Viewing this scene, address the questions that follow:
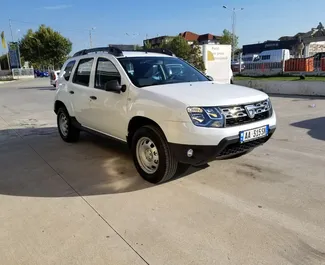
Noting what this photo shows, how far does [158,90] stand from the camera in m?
3.98

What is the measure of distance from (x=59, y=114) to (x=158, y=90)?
3.50 meters

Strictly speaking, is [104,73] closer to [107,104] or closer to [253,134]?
[107,104]

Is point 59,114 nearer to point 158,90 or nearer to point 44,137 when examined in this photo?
point 44,137

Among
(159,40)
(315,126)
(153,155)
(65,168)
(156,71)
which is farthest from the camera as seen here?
(159,40)

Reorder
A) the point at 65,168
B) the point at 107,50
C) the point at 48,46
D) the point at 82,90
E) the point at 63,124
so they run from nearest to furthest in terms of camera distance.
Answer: the point at 65,168 → the point at 107,50 → the point at 82,90 → the point at 63,124 → the point at 48,46

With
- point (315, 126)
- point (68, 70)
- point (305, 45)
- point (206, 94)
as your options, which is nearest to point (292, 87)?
point (315, 126)

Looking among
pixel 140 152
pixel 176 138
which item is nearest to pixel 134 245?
pixel 176 138

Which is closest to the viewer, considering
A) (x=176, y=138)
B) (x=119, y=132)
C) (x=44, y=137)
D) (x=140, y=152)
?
(x=176, y=138)

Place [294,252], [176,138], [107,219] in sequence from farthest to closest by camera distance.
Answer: [176,138]
[107,219]
[294,252]

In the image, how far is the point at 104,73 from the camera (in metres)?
4.96

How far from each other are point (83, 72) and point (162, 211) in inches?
130

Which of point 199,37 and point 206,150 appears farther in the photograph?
point 199,37

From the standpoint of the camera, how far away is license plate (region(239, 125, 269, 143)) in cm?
370

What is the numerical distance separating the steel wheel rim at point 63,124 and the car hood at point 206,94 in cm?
296
